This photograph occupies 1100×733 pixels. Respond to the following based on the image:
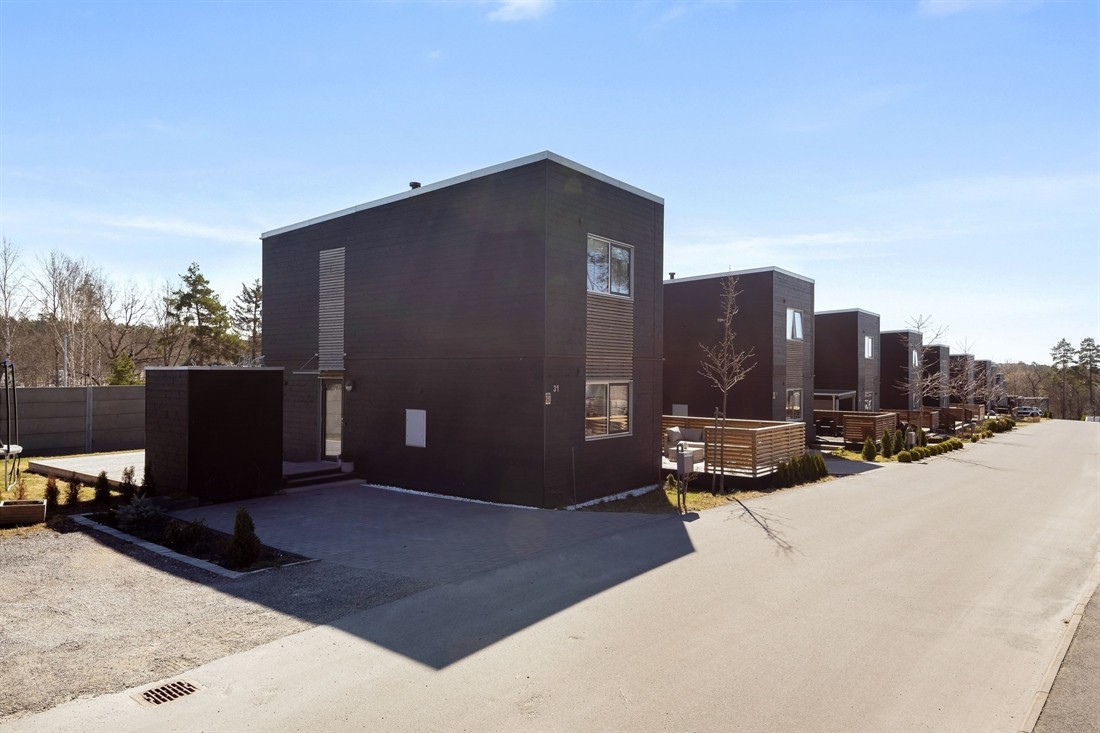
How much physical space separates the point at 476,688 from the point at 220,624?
2952 mm

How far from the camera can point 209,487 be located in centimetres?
1251

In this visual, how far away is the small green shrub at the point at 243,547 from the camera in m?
8.23

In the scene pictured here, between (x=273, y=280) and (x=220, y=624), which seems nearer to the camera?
(x=220, y=624)

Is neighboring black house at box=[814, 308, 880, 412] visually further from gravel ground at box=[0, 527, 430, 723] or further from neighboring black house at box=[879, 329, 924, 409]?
gravel ground at box=[0, 527, 430, 723]

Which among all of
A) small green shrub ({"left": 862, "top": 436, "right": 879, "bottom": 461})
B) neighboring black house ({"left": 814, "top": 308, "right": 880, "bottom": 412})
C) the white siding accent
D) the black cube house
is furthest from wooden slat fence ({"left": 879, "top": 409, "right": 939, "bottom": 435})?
the black cube house

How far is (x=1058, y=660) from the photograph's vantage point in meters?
6.04

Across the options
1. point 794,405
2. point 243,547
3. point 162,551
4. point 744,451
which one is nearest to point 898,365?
point 794,405

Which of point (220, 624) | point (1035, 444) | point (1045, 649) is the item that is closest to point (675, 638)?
point (1045, 649)

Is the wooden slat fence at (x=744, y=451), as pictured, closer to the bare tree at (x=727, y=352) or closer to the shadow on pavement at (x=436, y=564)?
the shadow on pavement at (x=436, y=564)

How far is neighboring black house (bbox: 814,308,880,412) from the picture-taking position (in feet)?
109

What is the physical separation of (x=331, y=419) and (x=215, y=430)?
453 cm

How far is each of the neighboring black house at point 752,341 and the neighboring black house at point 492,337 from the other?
33.2 ft

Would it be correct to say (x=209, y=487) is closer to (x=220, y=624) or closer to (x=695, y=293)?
(x=220, y=624)

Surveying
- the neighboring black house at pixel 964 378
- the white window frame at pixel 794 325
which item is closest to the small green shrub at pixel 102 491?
the white window frame at pixel 794 325
